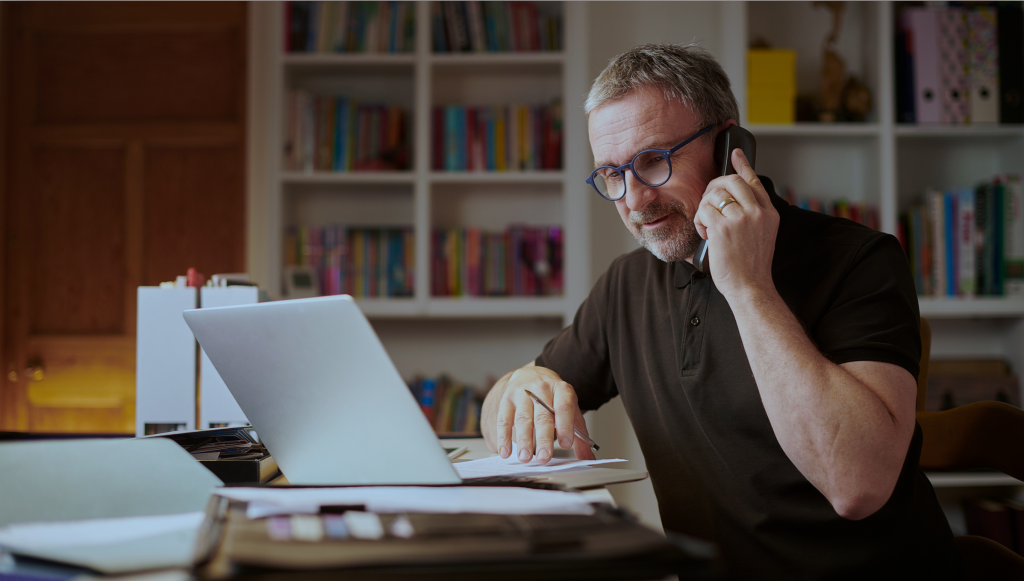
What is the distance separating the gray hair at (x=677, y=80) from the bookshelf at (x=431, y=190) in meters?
1.38

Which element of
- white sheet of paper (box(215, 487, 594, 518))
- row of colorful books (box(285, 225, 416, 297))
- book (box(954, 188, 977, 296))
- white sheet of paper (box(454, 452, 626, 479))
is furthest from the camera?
row of colorful books (box(285, 225, 416, 297))

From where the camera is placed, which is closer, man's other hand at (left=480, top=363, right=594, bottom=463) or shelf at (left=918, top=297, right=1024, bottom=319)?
man's other hand at (left=480, top=363, right=594, bottom=463)

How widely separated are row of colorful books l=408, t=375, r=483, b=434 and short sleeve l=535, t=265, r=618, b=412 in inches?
51.4

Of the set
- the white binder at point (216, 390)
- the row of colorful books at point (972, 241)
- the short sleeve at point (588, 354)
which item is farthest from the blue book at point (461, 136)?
the row of colorful books at point (972, 241)

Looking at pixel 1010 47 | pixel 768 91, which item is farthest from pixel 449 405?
pixel 1010 47

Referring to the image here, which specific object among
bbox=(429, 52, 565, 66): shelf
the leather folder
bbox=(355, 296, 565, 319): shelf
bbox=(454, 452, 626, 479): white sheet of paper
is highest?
bbox=(429, 52, 565, 66): shelf

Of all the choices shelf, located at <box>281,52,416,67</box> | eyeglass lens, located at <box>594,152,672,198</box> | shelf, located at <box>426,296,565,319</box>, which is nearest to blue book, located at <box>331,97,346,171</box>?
shelf, located at <box>281,52,416,67</box>

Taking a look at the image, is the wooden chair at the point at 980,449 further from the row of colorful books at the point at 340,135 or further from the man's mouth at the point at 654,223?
the row of colorful books at the point at 340,135

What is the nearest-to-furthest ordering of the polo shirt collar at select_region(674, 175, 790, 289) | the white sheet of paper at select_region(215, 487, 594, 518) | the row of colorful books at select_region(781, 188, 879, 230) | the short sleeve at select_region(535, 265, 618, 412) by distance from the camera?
the white sheet of paper at select_region(215, 487, 594, 518) → the polo shirt collar at select_region(674, 175, 790, 289) → the short sleeve at select_region(535, 265, 618, 412) → the row of colorful books at select_region(781, 188, 879, 230)

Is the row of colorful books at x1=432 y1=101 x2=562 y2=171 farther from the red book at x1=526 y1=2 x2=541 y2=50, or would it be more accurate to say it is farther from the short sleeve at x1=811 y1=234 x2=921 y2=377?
the short sleeve at x1=811 y1=234 x2=921 y2=377

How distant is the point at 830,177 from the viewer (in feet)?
8.73

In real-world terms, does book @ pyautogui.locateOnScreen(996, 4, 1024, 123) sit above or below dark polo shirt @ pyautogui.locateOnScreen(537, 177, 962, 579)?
above

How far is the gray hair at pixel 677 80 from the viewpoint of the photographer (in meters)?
1.09

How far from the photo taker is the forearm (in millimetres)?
771
